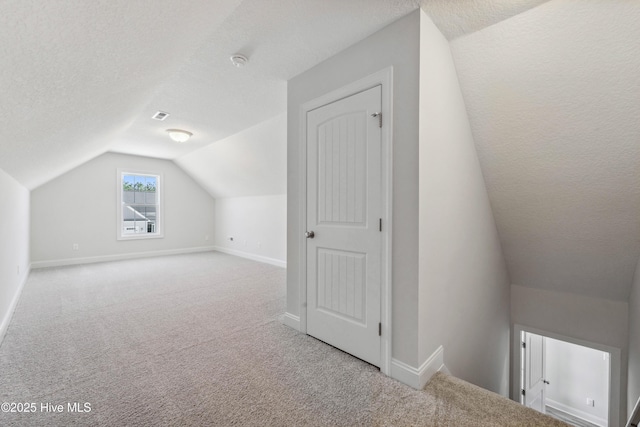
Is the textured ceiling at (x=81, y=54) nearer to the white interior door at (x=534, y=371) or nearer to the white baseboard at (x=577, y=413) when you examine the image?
the white interior door at (x=534, y=371)

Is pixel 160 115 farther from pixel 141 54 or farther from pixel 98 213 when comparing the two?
pixel 98 213

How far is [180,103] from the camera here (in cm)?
324

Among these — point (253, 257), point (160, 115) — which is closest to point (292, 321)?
point (160, 115)

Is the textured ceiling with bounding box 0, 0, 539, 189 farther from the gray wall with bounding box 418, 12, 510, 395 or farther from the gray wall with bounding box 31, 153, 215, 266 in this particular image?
the gray wall with bounding box 31, 153, 215, 266

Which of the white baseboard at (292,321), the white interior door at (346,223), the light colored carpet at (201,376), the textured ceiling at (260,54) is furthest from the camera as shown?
the white baseboard at (292,321)

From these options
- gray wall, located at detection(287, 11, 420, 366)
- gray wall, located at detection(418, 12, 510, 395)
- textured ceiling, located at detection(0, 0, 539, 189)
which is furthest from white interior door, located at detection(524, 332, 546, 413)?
textured ceiling, located at detection(0, 0, 539, 189)

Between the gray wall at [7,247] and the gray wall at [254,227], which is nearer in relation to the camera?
the gray wall at [7,247]

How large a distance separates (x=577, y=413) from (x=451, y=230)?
6177 mm

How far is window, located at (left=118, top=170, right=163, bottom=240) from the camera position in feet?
20.5

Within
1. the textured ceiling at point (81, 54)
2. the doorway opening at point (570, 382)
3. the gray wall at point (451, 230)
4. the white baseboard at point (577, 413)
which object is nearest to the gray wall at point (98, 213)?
the textured ceiling at point (81, 54)

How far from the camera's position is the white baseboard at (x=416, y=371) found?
175cm

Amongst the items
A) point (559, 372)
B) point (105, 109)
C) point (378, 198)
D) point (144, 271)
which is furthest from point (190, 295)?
point (559, 372)

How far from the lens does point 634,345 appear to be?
2.66m

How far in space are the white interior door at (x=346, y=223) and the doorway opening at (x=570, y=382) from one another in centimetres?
412
